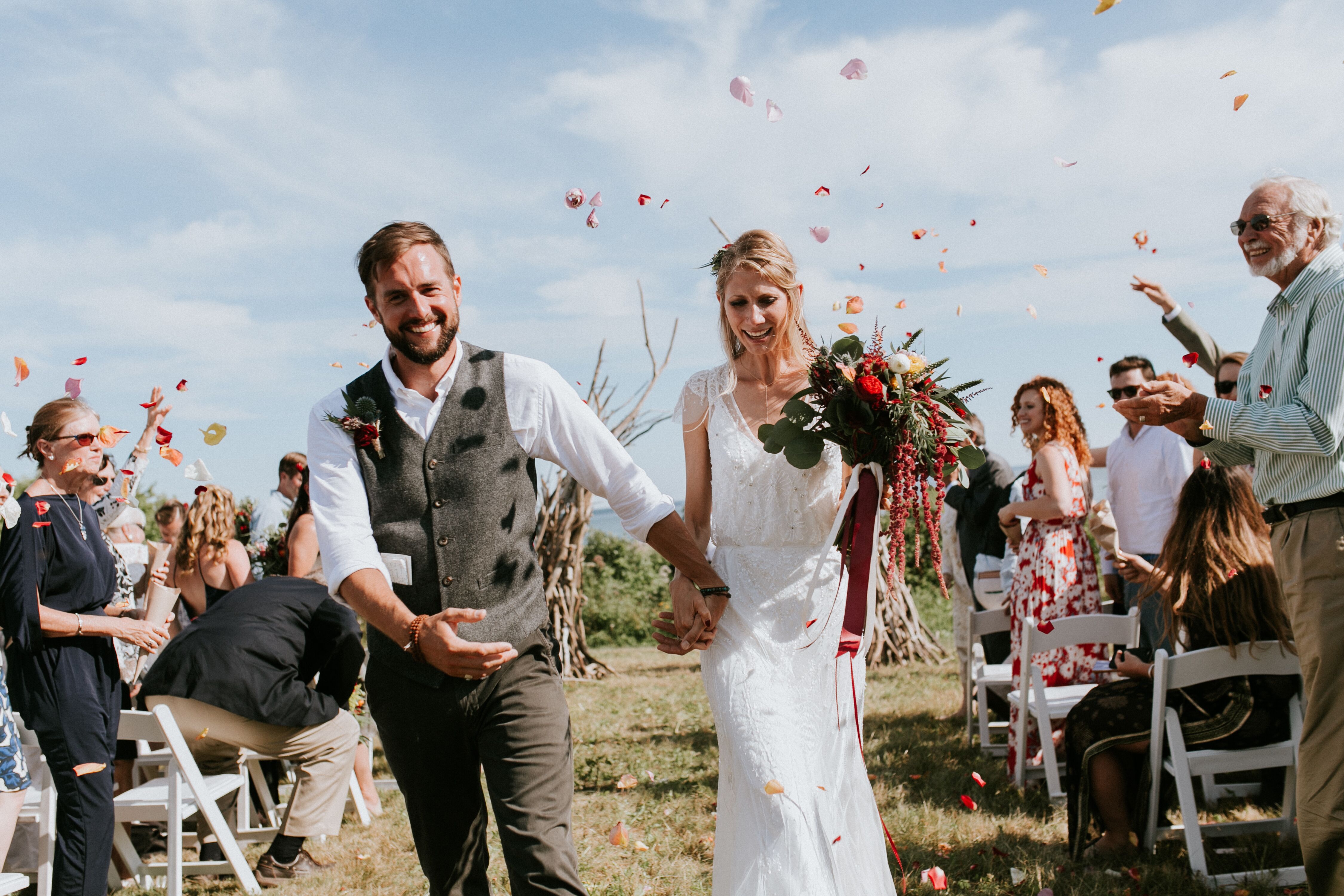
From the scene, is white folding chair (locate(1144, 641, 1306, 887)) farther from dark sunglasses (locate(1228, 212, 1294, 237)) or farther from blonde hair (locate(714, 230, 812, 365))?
blonde hair (locate(714, 230, 812, 365))

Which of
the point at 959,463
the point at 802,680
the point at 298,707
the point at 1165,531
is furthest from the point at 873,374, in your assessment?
the point at 1165,531

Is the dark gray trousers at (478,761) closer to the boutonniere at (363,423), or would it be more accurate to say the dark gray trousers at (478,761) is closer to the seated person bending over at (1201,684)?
the boutonniere at (363,423)

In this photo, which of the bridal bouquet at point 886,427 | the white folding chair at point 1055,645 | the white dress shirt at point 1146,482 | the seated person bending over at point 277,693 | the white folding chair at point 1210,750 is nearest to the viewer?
the bridal bouquet at point 886,427

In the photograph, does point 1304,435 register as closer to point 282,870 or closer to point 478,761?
point 478,761

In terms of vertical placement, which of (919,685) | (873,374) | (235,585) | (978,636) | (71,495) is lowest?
(919,685)

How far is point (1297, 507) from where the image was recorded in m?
3.41

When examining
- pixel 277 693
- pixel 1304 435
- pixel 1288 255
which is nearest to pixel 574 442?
pixel 1304 435

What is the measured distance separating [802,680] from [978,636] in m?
4.50

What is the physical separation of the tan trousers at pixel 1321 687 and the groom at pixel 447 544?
7.06 ft

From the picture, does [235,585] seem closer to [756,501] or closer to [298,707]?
[298,707]

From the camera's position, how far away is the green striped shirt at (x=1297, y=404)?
10.7 feet

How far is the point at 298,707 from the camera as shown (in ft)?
16.0

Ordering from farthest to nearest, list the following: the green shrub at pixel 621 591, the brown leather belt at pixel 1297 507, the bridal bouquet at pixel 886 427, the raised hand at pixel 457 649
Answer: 1. the green shrub at pixel 621 591
2. the brown leather belt at pixel 1297 507
3. the bridal bouquet at pixel 886 427
4. the raised hand at pixel 457 649

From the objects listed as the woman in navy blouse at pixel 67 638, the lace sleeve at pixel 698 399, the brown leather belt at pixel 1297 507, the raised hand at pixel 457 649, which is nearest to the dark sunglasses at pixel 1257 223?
the brown leather belt at pixel 1297 507
